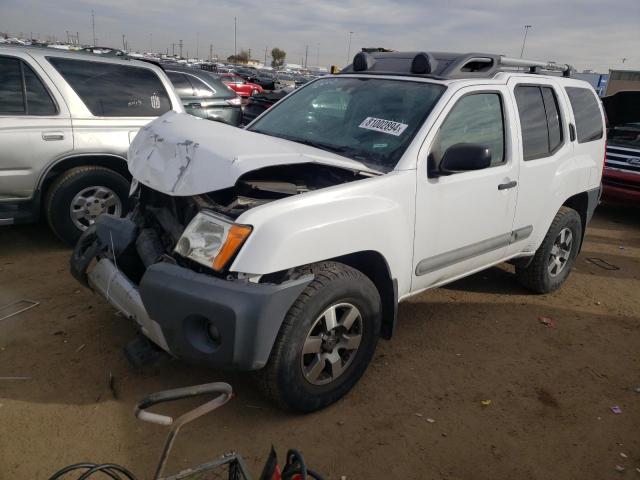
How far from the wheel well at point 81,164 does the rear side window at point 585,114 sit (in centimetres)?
413

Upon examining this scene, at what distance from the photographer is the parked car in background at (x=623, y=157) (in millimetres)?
7297

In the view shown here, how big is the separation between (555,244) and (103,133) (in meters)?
4.27

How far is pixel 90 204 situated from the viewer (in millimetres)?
4676

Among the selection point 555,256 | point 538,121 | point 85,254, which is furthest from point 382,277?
point 555,256

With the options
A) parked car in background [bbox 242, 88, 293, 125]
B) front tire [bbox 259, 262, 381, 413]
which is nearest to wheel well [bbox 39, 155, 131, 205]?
front tire [bbox 259, 262, 381, 413]

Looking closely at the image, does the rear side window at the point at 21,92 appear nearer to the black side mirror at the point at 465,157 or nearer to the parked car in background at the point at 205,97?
the parked car in background at the point at 205,97

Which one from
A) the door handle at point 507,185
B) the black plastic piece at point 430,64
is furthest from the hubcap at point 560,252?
the black plastic piece at point 430,64

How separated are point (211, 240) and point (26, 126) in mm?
2968

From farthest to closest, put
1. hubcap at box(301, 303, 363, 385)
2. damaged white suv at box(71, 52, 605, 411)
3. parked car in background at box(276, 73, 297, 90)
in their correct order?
1. parked car in background at box(276, 73, 297, 90)
2. hubcap at box(301, 303, 363, 385)
3. damaged white suv at box(71, 52, 605, 411)

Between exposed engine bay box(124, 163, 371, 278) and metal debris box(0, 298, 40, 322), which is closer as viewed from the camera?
exposed engine bay box(124, 163, 371, 278)

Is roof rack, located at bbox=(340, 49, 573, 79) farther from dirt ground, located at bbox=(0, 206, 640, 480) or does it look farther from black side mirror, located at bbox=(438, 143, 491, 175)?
dirt ground, located at bbox=(0, 206, 640, 480)

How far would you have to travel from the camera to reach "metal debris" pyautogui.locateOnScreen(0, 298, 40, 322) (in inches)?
142

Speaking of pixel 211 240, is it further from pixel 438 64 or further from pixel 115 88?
pixel 115 88

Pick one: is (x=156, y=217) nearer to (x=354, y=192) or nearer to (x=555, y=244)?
(x=354, y=192)
